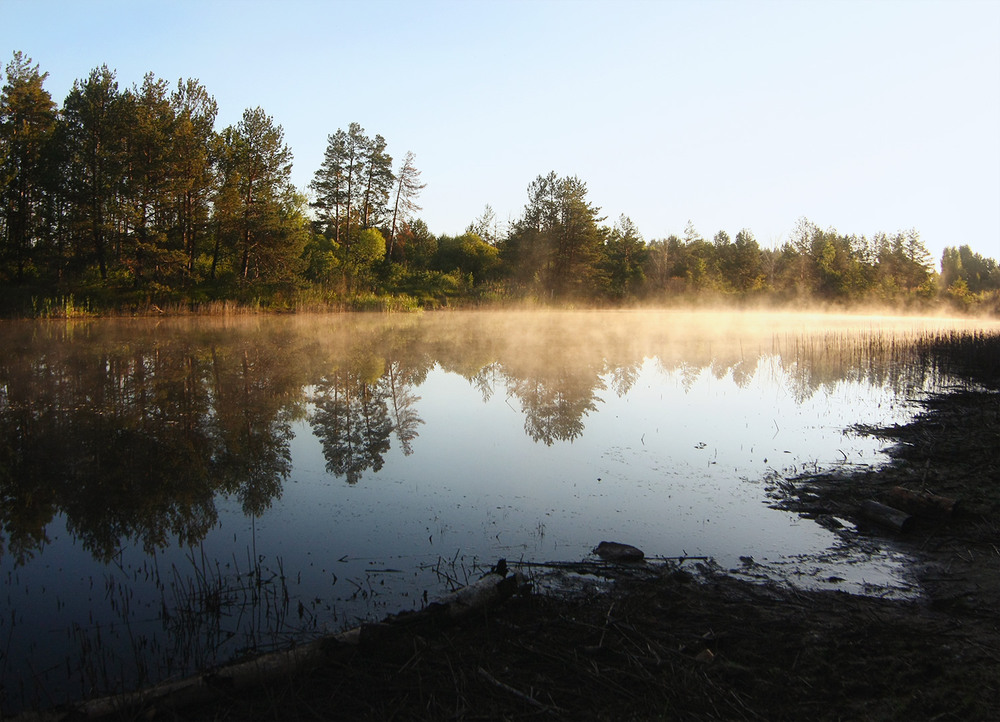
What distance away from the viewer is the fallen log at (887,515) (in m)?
4.59

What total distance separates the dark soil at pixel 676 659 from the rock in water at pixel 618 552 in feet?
0.58

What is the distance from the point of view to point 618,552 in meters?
4.06

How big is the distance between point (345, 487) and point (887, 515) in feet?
13.9

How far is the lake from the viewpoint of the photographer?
3.34 metres

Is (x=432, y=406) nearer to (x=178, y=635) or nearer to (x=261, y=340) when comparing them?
(x=178, y=635)

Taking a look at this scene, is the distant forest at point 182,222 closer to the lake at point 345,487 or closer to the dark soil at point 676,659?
the lake at point 345,487

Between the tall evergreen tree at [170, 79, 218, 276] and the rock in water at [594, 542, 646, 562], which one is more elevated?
the tall evergreen tree at [170, 79, 218, 276]

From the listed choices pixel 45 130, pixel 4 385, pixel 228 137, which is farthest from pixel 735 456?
pixel 45 130

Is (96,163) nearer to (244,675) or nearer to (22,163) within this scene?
(22,163)

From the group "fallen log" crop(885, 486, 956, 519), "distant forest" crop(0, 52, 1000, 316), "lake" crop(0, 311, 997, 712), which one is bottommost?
"lake" crop(0, 311, 997, 712)

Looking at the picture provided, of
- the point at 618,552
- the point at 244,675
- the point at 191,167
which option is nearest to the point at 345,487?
the point at 618,552

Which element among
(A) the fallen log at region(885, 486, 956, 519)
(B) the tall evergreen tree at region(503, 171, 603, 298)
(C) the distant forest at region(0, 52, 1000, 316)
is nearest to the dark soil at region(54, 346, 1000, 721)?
(A) the fallen log at region(885, 486, 956, 519)

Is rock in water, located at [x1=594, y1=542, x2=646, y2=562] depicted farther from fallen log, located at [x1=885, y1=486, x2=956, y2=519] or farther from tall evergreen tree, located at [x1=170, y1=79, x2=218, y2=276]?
tall evergreen tree, located at [x1=170, y1=79, x2=218, y2=276]

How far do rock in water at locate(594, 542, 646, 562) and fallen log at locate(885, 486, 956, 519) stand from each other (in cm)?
232
